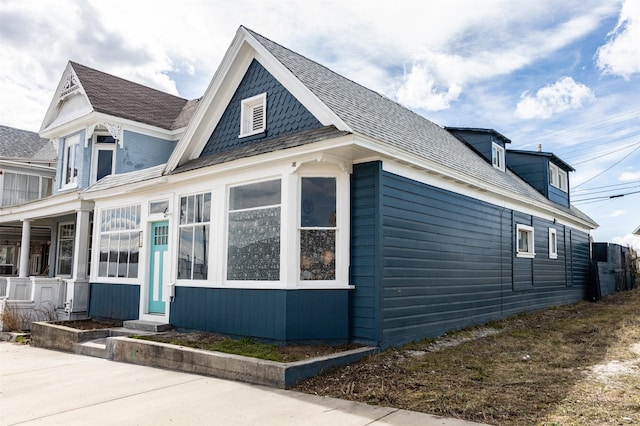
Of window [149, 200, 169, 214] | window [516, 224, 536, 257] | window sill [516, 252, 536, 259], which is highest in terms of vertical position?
window [149, 200, 169, 214]

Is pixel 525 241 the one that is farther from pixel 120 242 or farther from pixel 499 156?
pixel 120 242

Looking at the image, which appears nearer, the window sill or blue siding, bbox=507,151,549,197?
the window sill

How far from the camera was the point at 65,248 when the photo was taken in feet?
58.4

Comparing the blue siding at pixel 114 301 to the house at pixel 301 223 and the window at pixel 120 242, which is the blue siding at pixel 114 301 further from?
the window at pixel 120 242

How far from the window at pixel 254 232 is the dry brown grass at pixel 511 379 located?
2.50m

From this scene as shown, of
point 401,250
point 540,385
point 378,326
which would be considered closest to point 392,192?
point 401,250

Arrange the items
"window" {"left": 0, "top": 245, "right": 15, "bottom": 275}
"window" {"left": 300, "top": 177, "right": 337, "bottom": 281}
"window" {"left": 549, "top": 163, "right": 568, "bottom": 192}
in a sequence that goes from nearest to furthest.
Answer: "window" {"left": 300, "top": 177, "right": 337, "bottom": 281}, "window" {"left": 549, "top": 163, "right": 568, "bottom": 192}, "window" {"left": 0, "top": 245, "right": 15, "bottom": 275}

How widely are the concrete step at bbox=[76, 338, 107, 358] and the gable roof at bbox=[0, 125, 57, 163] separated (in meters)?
12.9

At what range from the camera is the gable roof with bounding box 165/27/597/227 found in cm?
877

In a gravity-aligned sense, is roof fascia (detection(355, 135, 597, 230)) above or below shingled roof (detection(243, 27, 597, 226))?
below

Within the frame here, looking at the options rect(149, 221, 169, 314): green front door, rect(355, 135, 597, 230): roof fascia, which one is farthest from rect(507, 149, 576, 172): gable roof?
rect(149, 221, 169, 314): green front door

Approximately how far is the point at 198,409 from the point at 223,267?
13.6 ft

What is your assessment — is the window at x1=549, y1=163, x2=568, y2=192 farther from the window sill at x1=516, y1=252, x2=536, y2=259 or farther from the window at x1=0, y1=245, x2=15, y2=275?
the window at x1=0, y1=245, x2=15, y2=275

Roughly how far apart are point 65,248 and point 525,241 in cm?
1552
